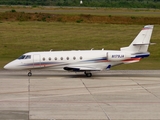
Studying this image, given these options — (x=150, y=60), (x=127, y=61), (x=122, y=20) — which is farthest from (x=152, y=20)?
(x=127, y=61)

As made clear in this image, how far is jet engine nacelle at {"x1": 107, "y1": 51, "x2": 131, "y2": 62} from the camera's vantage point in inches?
1510

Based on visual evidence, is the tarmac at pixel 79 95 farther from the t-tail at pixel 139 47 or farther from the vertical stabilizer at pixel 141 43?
the vertical stabilizer at pixel 141 43

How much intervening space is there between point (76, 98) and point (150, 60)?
1004 inches

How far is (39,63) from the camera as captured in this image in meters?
38.6

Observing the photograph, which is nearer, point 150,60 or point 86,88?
point 86,88

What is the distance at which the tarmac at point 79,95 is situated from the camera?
2398cm

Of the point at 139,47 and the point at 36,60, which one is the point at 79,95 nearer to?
the point at 36,60

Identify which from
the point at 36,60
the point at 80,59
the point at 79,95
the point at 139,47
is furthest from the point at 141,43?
the point at 79,95

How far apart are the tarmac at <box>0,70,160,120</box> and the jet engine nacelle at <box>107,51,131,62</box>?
1.53 metres

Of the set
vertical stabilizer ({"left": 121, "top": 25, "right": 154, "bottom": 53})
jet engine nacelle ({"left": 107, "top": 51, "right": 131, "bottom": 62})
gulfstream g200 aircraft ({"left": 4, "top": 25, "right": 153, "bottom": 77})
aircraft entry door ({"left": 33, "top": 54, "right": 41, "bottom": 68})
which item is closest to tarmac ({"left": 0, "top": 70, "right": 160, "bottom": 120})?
gulfstream g200 aircraft ({"left": 4, "top": 25, "right": 153, "bottom": 77})

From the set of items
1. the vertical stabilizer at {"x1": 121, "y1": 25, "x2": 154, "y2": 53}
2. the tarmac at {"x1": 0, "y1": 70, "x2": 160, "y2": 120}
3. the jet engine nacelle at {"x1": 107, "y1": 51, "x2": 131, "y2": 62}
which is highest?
the vertical stabilizer at {"x1": 121, "y1": 25, "x2": 154, "y2": 53}

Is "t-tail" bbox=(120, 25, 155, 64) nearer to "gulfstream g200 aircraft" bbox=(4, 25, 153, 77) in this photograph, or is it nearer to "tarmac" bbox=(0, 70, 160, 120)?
"gulfstream g200 aircraft" bbox=(4, 25, 153, 77)

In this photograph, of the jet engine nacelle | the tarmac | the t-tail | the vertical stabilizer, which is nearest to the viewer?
the tarmac

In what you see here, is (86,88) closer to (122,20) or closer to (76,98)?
(76,98)
